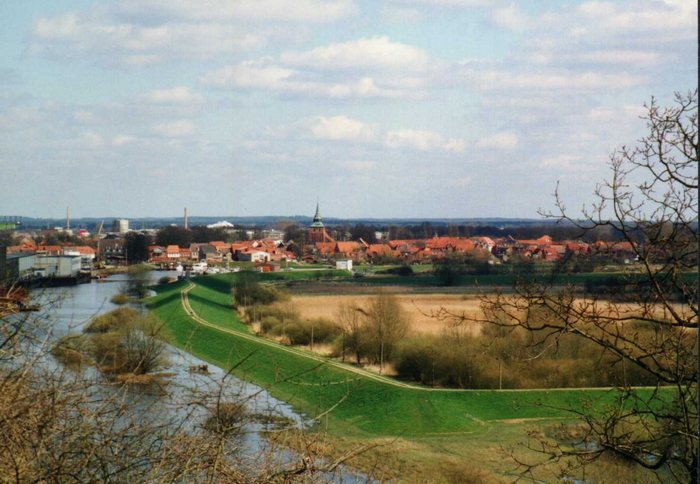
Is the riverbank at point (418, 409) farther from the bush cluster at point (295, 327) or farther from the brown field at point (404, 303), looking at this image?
the brown field at point (404, 303)

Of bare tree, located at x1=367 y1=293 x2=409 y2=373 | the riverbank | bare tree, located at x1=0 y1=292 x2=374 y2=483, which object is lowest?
the riverbank

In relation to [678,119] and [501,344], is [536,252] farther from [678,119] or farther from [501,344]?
[678,119]

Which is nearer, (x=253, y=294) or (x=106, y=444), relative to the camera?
(x=106, y=444)

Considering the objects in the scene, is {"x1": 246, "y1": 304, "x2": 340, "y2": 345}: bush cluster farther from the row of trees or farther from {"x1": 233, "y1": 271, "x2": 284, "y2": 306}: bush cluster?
{"x1": 233, "y1": 271, "x2": 284, "y2": 306}: bush cluster

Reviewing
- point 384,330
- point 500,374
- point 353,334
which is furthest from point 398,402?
point 353,334

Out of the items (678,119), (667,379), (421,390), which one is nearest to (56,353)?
(667,379)

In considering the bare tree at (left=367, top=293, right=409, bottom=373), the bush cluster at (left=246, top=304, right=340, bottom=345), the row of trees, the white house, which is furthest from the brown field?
the white house

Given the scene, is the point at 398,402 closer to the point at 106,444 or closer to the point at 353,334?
the point at 353,334

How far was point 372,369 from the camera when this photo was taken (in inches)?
1024

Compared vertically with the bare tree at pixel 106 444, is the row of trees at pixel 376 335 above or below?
below

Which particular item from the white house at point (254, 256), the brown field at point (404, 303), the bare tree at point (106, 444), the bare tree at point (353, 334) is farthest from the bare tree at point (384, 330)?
the white house at point (254, 256)

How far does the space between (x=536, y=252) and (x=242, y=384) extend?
6219cm

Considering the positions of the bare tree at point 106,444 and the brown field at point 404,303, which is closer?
the bare tree at point 106,444

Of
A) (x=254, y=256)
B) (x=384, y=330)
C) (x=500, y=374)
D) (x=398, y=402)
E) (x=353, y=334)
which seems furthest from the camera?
(x=254, y=256)
